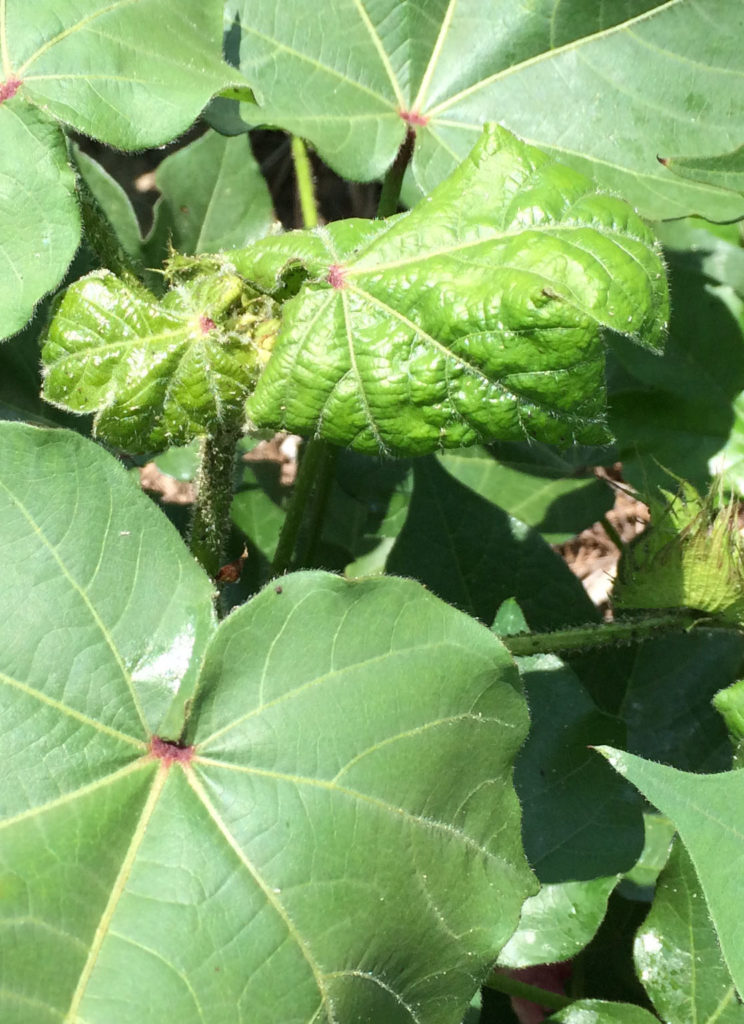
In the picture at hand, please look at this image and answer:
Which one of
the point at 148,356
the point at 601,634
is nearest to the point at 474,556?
the point at 601,634

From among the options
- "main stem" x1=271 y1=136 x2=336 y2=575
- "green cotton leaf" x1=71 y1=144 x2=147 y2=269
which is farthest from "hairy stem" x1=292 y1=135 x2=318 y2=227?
"green cotton leaf" x1=71 y1=144 x2=147 y2=269

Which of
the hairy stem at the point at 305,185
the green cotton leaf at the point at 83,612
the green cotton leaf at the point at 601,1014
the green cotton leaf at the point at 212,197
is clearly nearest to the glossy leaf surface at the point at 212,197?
the green cotton leaf at the point at 212,197

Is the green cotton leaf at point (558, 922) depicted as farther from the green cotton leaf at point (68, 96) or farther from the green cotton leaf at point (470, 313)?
the green cotton leaf at point (68, 96)

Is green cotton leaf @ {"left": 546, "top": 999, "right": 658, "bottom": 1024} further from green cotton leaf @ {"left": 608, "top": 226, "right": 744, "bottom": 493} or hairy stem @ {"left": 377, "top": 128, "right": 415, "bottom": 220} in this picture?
hairy stem @ {"left": 377, "top": 128, "right": 415, "bottom": 220}

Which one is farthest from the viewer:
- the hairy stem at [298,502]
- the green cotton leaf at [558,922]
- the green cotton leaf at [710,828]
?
the hairy stem at [298,502]

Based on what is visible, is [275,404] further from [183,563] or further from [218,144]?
[218,144]

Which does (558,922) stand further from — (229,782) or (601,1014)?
(229,782)

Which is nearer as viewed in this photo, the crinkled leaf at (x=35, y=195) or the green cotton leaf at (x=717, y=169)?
the crinkled leaf at (x=35, y=195)
